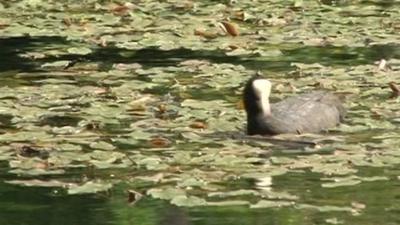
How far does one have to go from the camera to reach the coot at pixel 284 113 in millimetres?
10312

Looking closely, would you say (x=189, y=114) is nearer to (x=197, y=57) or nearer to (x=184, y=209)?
(x=184, y=209)

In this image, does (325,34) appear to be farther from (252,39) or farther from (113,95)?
(113,95)

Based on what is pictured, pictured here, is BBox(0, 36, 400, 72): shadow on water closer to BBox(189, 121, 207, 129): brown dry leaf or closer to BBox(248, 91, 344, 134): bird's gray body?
BBox(248, 91, 344, 134): bird's gray body

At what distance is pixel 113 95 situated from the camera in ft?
38.2

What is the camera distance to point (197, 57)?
1350cm

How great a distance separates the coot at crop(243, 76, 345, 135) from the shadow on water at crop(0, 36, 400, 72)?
6.78ft

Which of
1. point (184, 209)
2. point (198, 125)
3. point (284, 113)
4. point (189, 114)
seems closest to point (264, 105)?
point (284, 113)

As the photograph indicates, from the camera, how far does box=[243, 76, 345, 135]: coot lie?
1031cm

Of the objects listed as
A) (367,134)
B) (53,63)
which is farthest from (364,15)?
(367,134)

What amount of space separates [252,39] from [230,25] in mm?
454

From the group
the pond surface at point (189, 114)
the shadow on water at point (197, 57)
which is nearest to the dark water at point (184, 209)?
the pond surface at point (189, 114)

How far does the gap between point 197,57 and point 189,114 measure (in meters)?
2.72

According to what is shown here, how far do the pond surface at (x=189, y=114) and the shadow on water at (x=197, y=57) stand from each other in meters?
0.02

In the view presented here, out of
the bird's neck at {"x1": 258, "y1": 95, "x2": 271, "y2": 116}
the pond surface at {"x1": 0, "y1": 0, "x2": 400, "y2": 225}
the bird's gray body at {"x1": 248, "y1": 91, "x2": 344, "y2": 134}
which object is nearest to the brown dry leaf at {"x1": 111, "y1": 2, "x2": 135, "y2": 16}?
the pond surface at {"x1": 0, "y1": 0, "x2": 400, "y2": 225}
